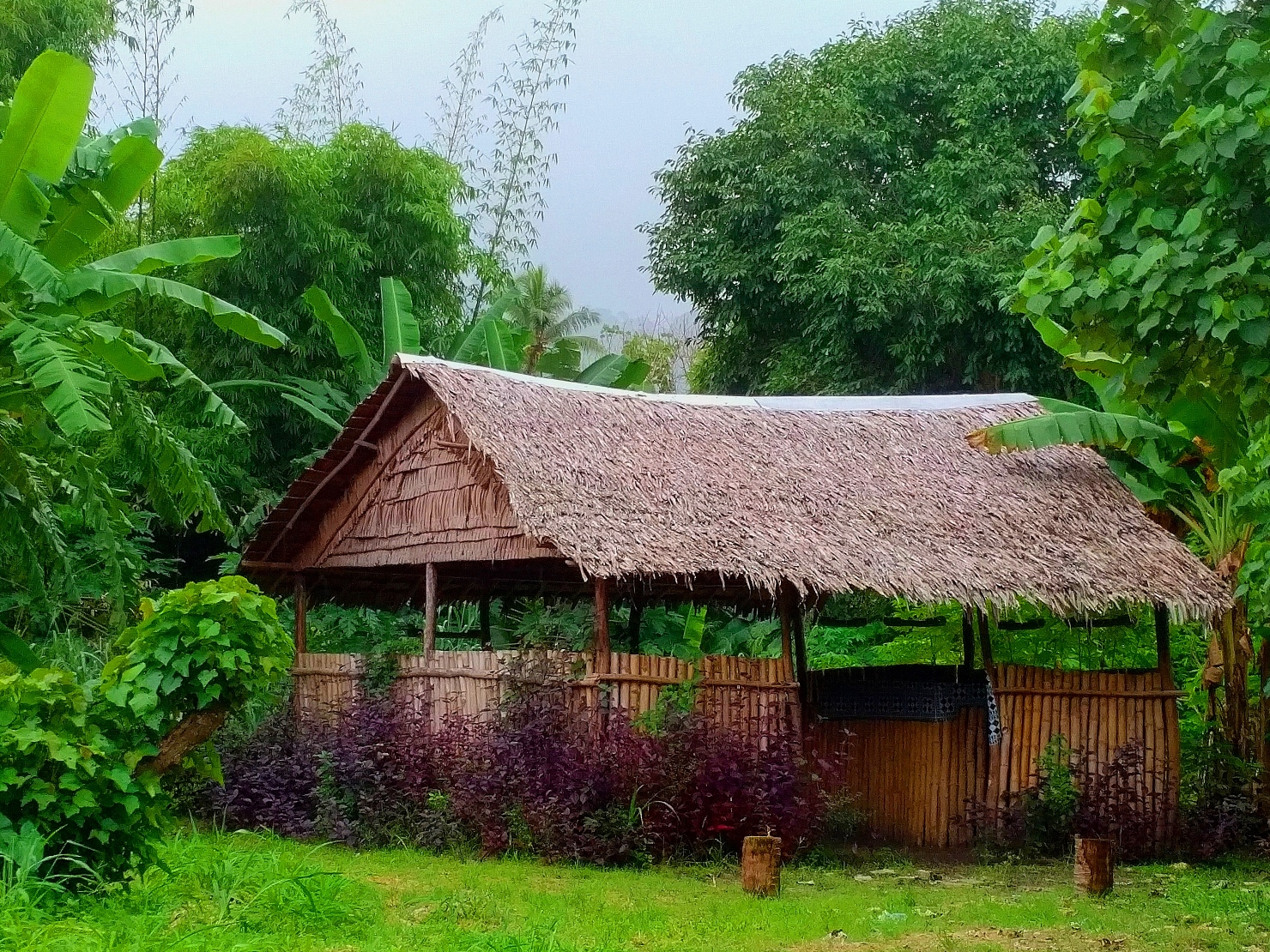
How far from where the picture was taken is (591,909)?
7.77 metres

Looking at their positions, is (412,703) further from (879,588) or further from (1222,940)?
(1222,940)

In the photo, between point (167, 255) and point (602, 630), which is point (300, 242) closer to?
point (167, 255)

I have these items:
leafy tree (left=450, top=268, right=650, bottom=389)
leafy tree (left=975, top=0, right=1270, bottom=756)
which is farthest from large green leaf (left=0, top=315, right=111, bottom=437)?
leafy tree (left=450, top=268, right=650, bottom=389)

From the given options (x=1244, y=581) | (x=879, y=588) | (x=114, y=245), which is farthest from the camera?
(x=114, y=245)

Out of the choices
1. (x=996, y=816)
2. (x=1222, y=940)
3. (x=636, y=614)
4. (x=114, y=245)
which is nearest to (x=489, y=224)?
(x=114, y=245)

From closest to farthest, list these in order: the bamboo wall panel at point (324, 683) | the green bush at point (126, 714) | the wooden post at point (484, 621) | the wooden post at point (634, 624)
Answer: the green bush at point (126, 714) → the bamboo wall panel at point (324, 683) → the wooden post at point (634, 624) → the wooden post at point (484, 621)

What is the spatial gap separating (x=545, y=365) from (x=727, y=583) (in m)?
8.13

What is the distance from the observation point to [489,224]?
2422 centimetres

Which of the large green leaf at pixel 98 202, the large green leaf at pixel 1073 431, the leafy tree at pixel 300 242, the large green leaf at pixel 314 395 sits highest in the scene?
the leafy tree at pixel 300 242

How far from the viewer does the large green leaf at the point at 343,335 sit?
16000mm

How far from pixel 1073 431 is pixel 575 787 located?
509 centimetres

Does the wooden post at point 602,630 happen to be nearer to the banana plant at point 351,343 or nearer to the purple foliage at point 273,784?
the purple foliage at point 273,784

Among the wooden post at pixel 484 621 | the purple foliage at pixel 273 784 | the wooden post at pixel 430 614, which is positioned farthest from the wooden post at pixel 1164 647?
the purple foliage at pixel 273 784

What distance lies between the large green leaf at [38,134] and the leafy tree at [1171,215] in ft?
20.4
